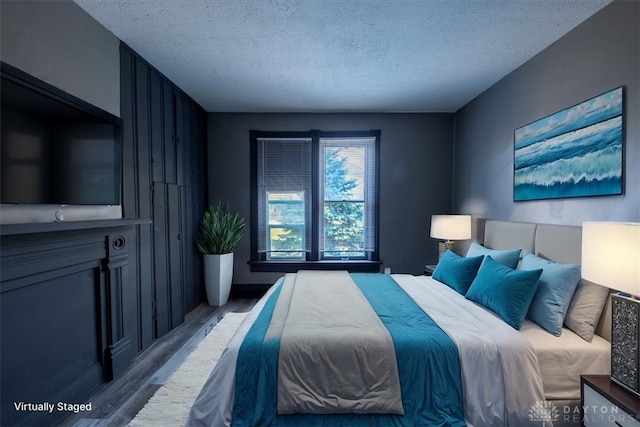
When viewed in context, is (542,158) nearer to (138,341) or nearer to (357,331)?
(357,331)

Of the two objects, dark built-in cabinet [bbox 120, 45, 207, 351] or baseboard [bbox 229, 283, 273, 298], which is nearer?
dark built-in cabinet [bbox 120, 45, 207, 351]

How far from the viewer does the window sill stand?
4352 mm

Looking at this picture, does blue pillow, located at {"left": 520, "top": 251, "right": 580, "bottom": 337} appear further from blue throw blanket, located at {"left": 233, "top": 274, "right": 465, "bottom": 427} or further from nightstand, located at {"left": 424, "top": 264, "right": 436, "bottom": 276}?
nightstand, located at {"left": 424, "top": 264, "right": 436, "bottom": 276}

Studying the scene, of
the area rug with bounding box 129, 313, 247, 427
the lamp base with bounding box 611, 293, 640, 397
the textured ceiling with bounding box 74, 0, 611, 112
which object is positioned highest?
the textured ceiling with bounding box 74, 0, 611, 112

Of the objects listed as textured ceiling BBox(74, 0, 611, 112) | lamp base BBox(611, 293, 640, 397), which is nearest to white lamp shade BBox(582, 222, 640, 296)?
lamp base BBox(611, 293, 640, 397)

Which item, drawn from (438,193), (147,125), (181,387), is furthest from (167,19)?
(438,193)

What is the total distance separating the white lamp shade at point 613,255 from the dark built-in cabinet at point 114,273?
2839mm

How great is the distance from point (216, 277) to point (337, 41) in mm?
3136

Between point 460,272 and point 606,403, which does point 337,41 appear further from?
point 606,403

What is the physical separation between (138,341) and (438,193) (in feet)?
13.5

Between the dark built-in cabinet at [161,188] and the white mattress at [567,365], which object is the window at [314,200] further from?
the white mattress at [567,365]

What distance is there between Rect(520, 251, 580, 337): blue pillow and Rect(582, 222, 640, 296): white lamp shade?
399 millimetres

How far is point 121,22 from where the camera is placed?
2.20 m

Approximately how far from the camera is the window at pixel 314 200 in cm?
435
